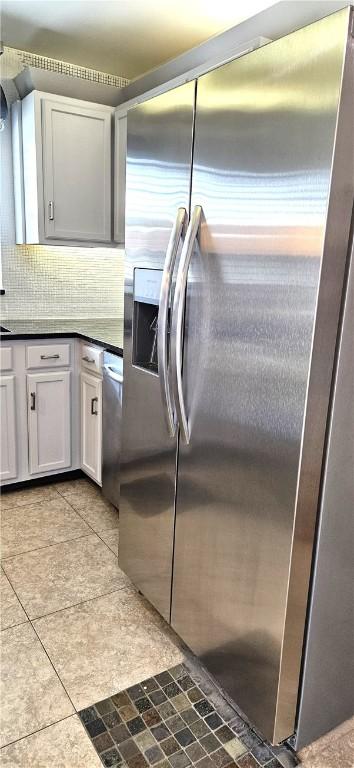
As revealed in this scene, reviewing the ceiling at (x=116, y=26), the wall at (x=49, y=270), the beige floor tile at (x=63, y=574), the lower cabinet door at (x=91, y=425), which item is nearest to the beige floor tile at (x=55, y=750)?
the beige floor tile at (x=63, y=574)

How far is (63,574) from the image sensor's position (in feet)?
7.39

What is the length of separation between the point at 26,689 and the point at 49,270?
248cm

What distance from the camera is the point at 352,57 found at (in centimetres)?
103

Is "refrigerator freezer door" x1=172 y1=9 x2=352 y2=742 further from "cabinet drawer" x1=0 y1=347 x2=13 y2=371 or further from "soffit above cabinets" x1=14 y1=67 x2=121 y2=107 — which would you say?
"soffit above cabinets" x1=14 y1=67 x2=121 y2=107

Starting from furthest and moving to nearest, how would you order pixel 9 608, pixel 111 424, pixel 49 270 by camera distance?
1. pixel 49 270
2. pixel 111 424
3. pixel 9 608

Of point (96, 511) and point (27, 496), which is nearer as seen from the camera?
point (96, 511)

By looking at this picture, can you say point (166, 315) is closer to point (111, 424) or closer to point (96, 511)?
point (111, 424)

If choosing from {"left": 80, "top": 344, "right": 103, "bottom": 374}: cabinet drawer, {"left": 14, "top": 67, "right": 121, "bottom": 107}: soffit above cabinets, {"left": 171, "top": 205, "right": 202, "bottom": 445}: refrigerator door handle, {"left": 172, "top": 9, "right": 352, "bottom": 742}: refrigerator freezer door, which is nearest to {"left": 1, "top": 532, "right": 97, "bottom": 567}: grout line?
{"left": 80, "top": 344, "right": 103, "bottom": 374}: cabinet drawer

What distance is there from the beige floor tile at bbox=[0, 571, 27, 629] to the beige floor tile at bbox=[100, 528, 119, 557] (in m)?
0.50

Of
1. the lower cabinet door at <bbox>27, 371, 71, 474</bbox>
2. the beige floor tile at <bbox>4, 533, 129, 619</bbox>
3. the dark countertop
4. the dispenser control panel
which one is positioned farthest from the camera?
the lower cabinet door at <bbox>27, 371, 71, 474</bbox>

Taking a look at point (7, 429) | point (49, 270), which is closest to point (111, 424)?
point (7, 429)

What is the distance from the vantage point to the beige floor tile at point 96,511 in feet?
8.79

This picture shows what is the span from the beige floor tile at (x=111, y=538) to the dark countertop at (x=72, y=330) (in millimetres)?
893

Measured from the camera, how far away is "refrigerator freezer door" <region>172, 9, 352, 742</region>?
112 cm
